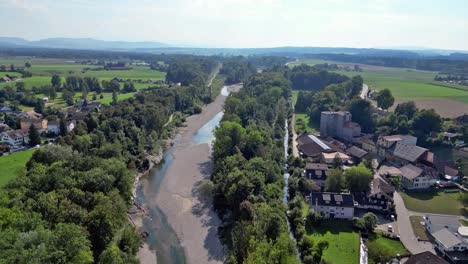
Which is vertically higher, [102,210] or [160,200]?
[102,210]

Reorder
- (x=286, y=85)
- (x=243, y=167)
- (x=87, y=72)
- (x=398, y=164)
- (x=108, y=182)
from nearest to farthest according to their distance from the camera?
(x=108, y=182), (x=243, y=167), (x=398, y=164), (x=286, y=85), (x=87, y=72)

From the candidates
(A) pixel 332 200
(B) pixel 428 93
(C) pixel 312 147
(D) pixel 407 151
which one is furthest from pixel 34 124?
(B) pixel 428 93

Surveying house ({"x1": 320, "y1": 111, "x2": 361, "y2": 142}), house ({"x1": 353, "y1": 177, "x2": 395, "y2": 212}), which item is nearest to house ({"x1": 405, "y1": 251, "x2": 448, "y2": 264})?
house ({"x1": 353, "y1": 177, "x2": 395, "y2": 212})

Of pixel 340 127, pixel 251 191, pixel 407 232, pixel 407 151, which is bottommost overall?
pixel 407 232

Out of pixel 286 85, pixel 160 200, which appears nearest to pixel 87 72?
pixel 286 85

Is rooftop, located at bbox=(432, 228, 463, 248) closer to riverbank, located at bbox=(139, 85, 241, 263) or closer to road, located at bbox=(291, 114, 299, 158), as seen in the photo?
riverbank, located at bbox=(139, 85, 241, 263)

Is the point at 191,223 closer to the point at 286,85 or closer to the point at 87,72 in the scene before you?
the point at 286,85

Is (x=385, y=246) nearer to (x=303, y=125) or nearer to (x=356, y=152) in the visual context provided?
(x=356, y=152)
